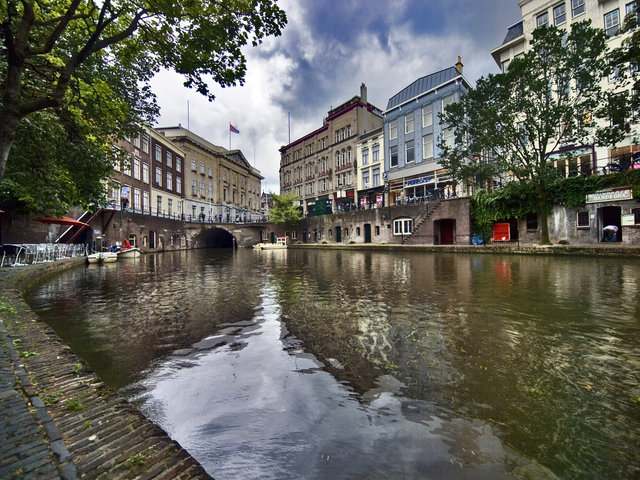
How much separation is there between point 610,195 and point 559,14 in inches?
707

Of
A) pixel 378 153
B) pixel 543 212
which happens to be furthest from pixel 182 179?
pixel 543 212

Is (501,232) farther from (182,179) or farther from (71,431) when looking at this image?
(182,179)

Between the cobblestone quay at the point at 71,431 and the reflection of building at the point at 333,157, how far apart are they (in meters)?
38.2

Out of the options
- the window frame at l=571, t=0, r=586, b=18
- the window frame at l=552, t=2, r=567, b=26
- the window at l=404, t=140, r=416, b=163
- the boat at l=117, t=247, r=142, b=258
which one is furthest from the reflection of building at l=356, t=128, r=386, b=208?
the boat at l=117, t=247, r=142, b=258

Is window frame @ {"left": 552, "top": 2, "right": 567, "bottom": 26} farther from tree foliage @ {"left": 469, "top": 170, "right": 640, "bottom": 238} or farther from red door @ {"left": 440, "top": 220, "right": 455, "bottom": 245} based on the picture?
red door @ {"left": 440, "top": 220, "right": 455, "bottom": 245}

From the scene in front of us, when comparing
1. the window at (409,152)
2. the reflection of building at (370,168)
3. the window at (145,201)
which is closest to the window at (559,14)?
the window at (409,152)

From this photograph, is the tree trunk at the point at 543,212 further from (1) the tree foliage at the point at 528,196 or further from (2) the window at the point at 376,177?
(2) the window at the point at 376,177

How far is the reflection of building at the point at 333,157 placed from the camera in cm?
4378

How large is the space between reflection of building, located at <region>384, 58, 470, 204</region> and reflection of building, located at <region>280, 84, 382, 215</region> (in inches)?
240

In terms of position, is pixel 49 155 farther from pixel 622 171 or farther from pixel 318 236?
pixel 318 236

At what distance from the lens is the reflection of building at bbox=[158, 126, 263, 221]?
1800 inches

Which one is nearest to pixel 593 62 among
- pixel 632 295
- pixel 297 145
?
pixel 632 295

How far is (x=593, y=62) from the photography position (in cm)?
1873

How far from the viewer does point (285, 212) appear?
4647 centimetres
